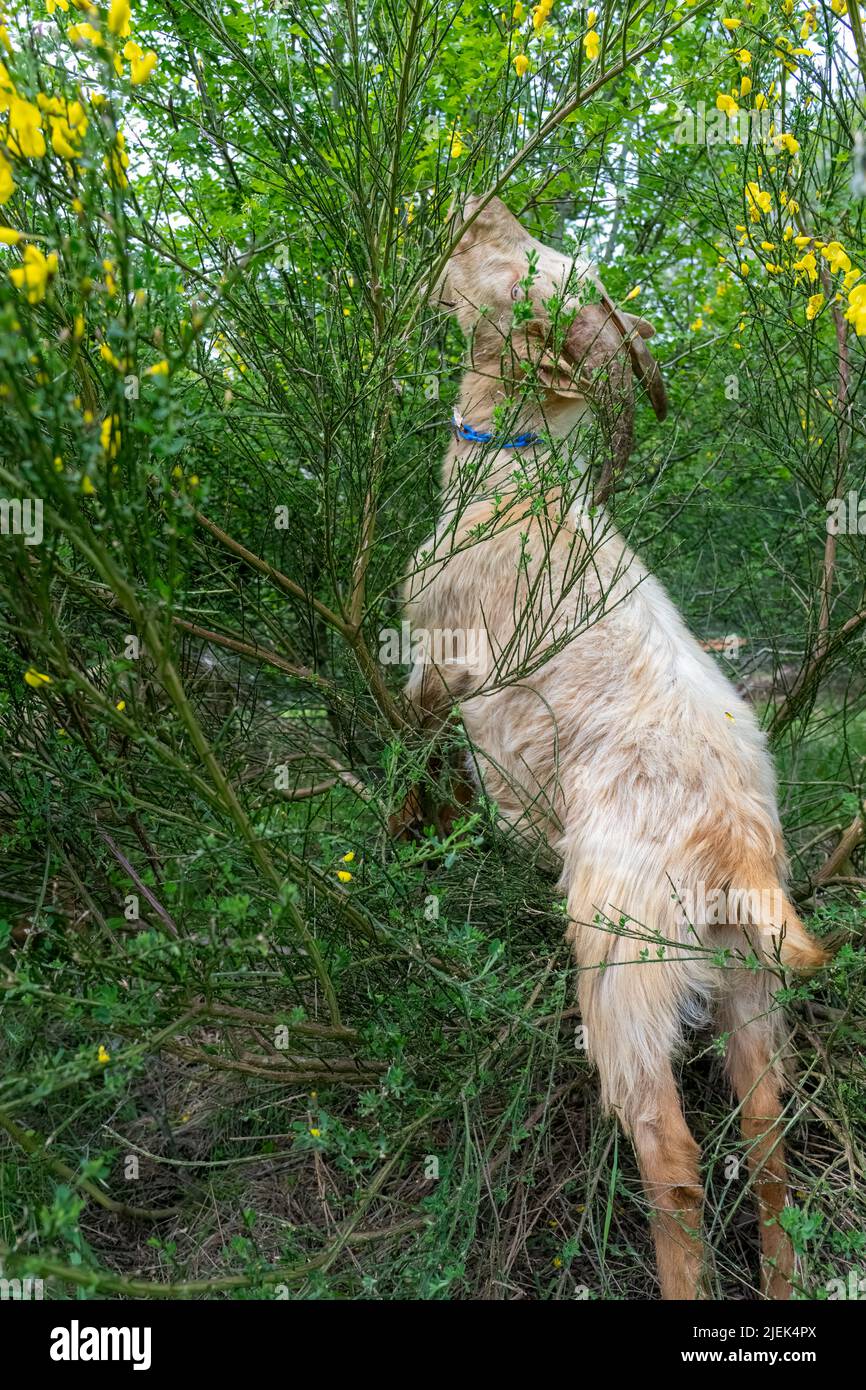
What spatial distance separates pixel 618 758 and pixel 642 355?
53.9 inches

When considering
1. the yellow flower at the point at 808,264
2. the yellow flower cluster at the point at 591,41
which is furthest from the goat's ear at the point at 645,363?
the yellow flower cluster at the point at 591,41

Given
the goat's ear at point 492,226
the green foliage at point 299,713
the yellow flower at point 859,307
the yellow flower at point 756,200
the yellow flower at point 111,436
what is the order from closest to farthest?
the yellow flower at point 111,436, the green foliage at point 299,713, the yellow flower at point 859,307, the yellow flower at point 756,200, the goat's ear at point 492,226

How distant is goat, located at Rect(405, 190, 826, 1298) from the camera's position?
2.61 meters

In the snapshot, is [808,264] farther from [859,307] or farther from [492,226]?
[492,226]

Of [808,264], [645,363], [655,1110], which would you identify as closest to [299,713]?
[645,363]

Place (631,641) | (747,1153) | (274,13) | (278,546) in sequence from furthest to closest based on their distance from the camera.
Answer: (278,546)
(631,641)
(274,13)
(747,1153)

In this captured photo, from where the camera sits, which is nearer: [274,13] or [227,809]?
[227,809]

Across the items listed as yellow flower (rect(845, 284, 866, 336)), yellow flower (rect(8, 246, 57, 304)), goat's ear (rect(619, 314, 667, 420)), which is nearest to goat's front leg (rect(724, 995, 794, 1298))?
yellow flower (rect(845, 284, 866, 336))

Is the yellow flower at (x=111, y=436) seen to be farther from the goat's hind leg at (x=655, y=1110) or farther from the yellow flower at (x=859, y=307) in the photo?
the goat's hind leg at (x=655, y=1110)

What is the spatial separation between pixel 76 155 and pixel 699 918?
205 cm

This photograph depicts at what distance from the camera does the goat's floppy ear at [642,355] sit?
346 centimetres
